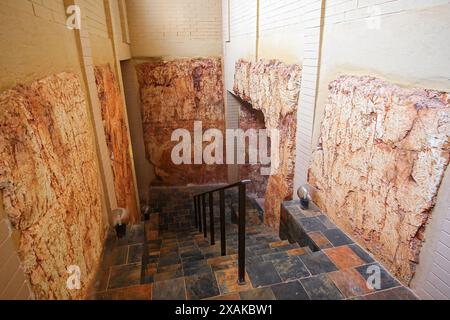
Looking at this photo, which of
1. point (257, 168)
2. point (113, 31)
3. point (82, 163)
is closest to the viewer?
point (82, 163)

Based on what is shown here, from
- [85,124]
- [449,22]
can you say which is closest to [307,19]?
[449,22]

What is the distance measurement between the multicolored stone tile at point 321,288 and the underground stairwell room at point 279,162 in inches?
Answer: 0.6

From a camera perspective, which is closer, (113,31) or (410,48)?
(410,48)

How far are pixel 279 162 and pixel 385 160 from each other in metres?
2.18

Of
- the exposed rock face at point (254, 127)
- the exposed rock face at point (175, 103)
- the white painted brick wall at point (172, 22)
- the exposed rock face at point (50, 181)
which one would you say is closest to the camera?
the exposed rock face at point (50, 181)

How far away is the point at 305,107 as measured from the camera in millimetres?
3469

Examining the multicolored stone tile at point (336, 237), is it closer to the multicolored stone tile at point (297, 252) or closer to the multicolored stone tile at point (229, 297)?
the multicolored stone tile at point (297, 252)

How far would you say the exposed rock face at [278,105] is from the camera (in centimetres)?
371

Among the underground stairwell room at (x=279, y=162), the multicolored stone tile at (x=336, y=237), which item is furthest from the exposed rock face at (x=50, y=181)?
the multicolored stone tile at (x=336, y=237)

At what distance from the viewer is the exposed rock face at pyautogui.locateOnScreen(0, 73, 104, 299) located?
1.57m

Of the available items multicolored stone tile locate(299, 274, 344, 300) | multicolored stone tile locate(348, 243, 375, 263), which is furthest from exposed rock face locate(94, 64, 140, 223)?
multicolored stone tile locate(348, 243, 375, 263)
